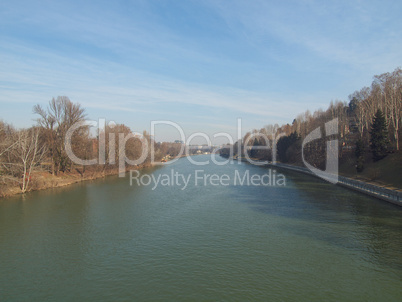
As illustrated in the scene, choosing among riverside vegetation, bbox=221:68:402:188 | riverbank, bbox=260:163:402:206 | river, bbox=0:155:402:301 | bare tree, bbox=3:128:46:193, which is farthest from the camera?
riverside vegetation, bbox=221:68:402:188

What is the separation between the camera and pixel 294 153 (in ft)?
196

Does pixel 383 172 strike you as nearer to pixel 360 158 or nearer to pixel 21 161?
pixel 360 158

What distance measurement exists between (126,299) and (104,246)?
5.18 meters

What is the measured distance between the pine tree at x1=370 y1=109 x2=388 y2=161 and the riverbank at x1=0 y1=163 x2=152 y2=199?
39.0 meters

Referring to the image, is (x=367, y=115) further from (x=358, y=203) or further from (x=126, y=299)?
(x=126, y=299)

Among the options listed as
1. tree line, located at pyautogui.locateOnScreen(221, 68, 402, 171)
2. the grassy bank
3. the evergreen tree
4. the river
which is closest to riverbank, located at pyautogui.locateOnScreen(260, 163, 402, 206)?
the river

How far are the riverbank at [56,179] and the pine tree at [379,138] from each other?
38979 millimetres

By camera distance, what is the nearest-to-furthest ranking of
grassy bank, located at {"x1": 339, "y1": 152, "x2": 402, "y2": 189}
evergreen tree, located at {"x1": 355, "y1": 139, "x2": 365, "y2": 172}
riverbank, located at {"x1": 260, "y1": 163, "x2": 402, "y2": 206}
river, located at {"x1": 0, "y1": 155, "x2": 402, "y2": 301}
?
river, located at {"x1": 0, "y1": 155, "x2": 402, "y2": 301} → riverbank, located at {"x1": 260, "y1": 163, "x2": 402, "y2": 206} → grassy bank, located at {"x1": 339, "y1": 152, "x2": 402, "y2": 189} → evergreen tree, located at {"x1": 355, "y1": 139, "x2": 365, "y2": 172}

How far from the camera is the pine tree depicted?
3316 cm

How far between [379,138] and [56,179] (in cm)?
4056

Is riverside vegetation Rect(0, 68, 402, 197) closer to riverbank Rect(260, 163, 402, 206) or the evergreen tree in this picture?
the evergreen tree

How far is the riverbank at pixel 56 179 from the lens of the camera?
26.8m

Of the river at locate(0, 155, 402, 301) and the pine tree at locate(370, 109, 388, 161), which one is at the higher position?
the pine tree at locate(370, 109, 388, 161)

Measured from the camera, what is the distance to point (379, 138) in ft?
110
